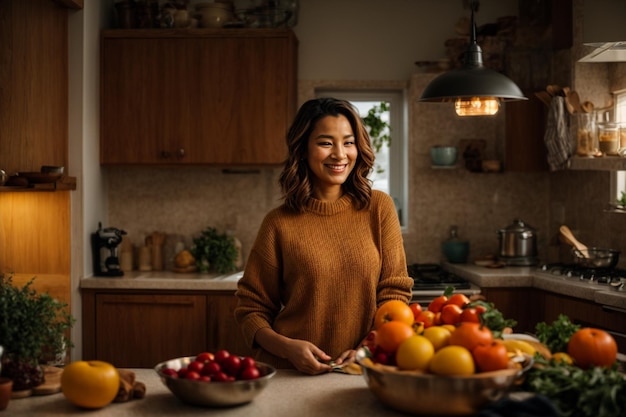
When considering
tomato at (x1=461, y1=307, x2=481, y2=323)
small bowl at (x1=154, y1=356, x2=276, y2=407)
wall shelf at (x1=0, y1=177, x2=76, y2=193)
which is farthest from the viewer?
wall shelf at (x1=0, y1=177, x2=76, y2=193)

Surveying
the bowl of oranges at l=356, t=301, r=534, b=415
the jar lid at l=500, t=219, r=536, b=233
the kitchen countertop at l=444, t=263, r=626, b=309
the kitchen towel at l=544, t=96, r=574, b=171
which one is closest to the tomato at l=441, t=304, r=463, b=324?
the bowl of oranges at l=356, t=301, r=534, b=415

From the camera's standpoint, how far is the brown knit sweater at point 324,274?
8.64ft

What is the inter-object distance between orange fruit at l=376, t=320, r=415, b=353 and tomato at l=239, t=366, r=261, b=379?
0.31m

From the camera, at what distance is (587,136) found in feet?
14.8

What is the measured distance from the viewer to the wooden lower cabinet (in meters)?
4.57

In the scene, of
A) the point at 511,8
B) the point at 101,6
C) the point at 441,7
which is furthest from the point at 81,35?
the point at 511,8

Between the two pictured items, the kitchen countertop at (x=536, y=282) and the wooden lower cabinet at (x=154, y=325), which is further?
the wooden lower cabinet at (x=154, y=325)

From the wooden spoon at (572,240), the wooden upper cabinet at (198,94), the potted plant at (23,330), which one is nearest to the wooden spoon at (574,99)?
the wooden spoon at (572,240)

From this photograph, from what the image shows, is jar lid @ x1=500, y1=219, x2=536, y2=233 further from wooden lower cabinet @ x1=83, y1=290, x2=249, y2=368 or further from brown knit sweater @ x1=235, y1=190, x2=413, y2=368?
brown knit sweater @ x1=235, y1=190, x2=413, y2=368

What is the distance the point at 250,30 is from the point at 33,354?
321cm

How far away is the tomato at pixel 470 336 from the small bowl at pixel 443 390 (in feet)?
0.26

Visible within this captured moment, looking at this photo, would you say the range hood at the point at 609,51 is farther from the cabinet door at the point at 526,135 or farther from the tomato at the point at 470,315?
the tomato at the point at 470,315

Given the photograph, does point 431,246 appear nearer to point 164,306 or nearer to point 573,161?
point 573,161

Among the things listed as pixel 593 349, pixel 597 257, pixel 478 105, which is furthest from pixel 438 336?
pixel 597 257
